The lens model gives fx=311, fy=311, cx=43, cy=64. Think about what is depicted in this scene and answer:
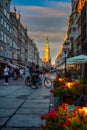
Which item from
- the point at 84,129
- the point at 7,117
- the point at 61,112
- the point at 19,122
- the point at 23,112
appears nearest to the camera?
the point at 84,129

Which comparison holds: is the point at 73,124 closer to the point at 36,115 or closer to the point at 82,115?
the point at 82,115

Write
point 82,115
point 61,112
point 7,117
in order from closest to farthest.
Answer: point 82,115 < point 61,112 < point 7,117

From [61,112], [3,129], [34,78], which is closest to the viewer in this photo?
[61,112]

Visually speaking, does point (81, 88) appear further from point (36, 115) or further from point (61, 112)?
point (61, 112)

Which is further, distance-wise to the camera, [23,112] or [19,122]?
[23,112]

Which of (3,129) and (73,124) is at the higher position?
(73,124)

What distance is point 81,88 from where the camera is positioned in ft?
36.3

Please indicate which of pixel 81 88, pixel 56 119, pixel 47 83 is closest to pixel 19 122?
pixel 81 88

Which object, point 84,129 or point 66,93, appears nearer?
point 84,129

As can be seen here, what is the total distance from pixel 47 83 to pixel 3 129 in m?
18.8

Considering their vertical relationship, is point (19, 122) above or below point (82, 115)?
below

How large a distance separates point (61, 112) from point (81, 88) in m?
6.10

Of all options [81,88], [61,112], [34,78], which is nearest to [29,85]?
[34,78]

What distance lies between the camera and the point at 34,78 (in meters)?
Result: 24.9
